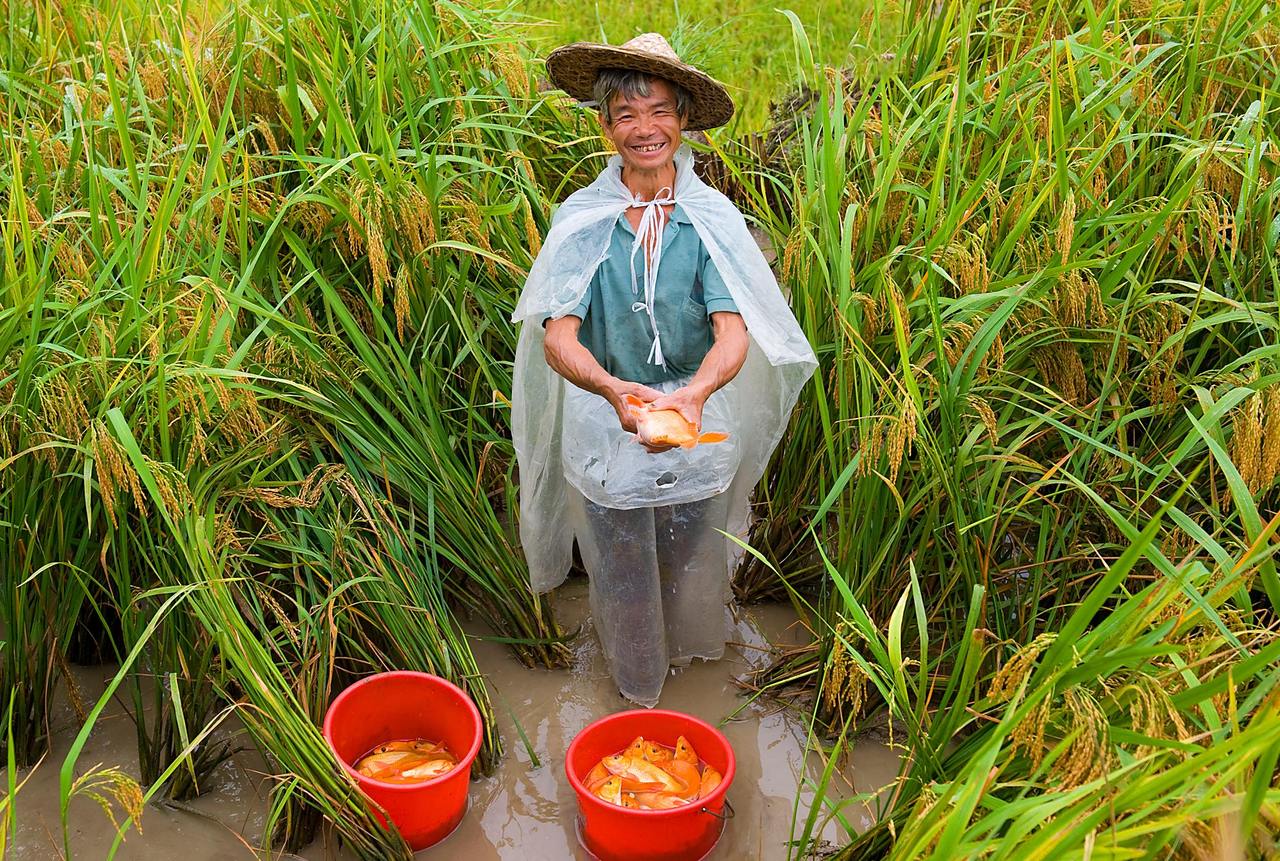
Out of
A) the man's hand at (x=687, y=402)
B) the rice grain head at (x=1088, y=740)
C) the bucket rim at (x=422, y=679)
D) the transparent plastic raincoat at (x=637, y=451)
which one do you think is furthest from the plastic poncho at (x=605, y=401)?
the rice grain head at (x=1088, y=740)

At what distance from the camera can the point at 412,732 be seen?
284 centimetres

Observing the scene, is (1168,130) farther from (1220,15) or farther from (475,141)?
(475,141)

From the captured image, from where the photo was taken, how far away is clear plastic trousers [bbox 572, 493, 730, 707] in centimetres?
282

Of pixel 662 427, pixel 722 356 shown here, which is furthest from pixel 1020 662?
pixel 722 356

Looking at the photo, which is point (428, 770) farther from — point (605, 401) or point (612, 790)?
point (605, 401)

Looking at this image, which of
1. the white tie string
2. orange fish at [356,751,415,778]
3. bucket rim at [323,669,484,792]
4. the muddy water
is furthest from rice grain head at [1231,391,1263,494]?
orange fish at [356,751,415,778]

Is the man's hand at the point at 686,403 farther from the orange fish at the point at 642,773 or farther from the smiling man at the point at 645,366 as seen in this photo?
the orange fish at the point at 642,773

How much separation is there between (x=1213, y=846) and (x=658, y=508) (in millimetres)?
1567

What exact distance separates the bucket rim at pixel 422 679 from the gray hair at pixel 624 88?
4.23 ft

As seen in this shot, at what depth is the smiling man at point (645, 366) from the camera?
251cm

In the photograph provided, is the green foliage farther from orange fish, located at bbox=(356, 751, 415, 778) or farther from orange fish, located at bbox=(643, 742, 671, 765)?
orange fish, located at bbox=(643, 742, 671, 765)

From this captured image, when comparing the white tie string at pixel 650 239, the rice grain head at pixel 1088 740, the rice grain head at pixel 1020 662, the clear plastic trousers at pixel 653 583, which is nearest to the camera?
the rice grain head at pixel 1088 740

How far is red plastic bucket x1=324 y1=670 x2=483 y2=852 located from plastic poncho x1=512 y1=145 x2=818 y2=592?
413mm

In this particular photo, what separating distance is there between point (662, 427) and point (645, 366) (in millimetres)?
337
